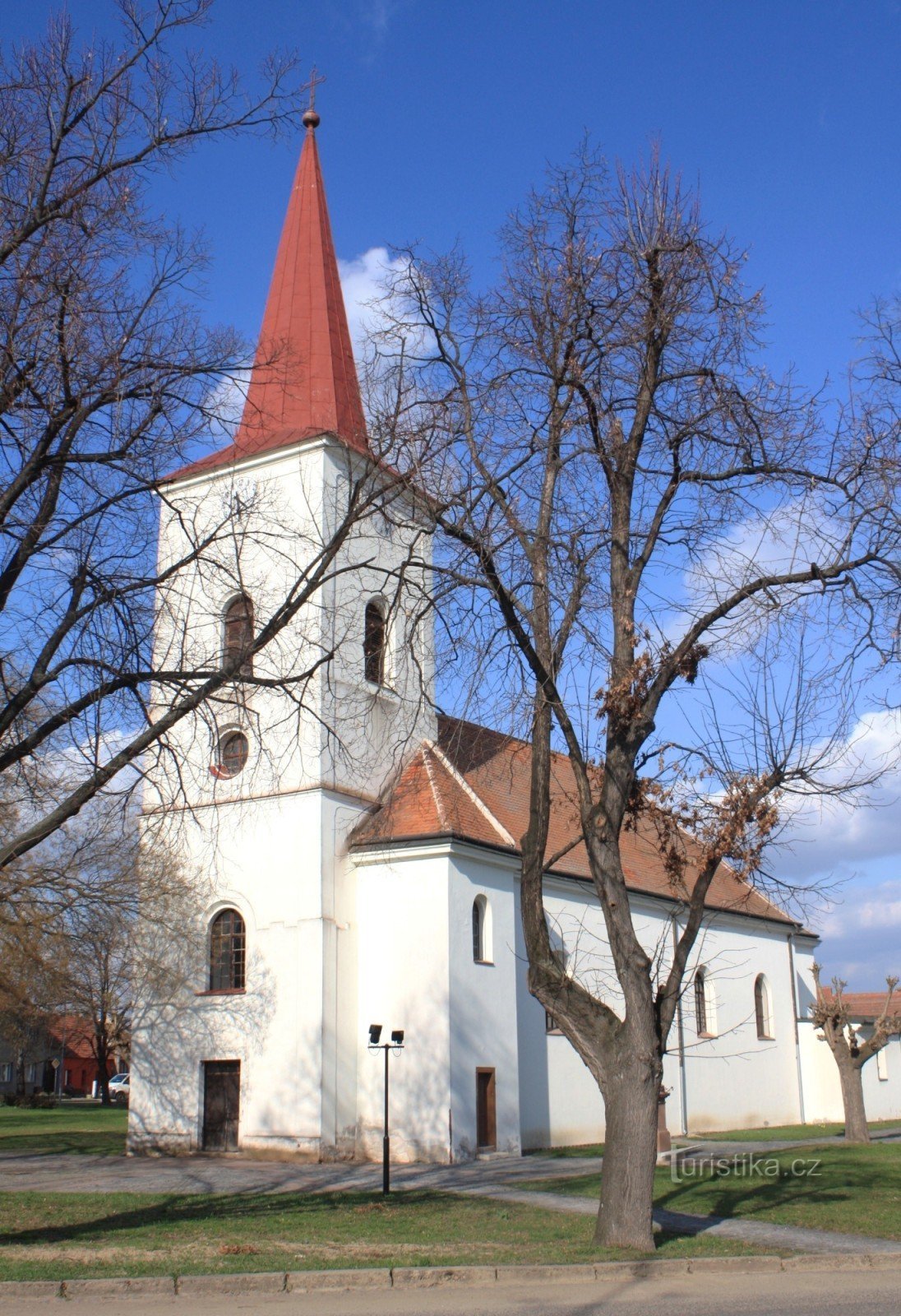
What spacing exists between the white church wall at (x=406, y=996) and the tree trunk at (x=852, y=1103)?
10.3m

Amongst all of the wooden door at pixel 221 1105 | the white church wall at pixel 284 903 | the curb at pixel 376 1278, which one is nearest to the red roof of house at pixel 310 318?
the white church wall at pixel 284 903

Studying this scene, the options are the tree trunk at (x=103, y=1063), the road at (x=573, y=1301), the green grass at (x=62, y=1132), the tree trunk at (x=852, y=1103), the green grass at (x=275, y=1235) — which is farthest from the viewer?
the tree trunk at (x=103, y=1063)

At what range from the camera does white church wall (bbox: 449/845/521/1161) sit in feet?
72.8

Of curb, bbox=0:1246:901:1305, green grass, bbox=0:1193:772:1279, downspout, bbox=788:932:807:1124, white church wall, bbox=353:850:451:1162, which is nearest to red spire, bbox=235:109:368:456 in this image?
white church wall, bbox=353:850:451:1162

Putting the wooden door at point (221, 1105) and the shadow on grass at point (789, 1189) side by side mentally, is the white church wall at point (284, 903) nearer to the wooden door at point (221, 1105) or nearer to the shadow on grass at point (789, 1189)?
the wooden door at point (221, 1105)

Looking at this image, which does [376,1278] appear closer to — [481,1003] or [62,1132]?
[481,1003]

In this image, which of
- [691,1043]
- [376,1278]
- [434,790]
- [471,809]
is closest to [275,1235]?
[376,1278]

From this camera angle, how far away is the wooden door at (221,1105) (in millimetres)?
23125

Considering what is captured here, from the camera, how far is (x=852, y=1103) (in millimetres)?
26734

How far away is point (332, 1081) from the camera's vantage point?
22125 mm

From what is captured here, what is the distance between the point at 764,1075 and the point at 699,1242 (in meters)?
24.3

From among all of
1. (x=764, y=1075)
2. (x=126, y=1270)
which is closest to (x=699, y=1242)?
(x=126, y=1270)

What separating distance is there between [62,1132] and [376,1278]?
2581 centimetres

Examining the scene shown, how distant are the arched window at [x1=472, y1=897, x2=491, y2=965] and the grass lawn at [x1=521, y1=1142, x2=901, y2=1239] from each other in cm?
558
